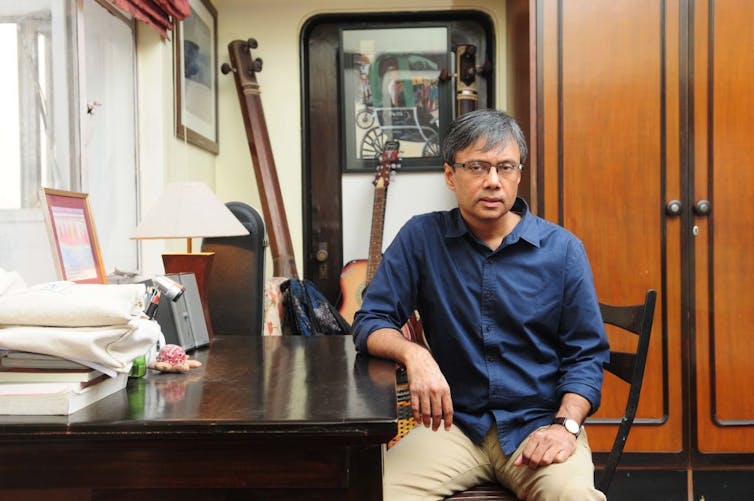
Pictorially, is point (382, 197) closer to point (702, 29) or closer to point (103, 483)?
point (702, 29)

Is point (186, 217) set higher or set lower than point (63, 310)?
higher

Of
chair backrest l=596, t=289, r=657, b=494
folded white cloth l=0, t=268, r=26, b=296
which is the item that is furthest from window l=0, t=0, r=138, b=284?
chair backrest l=596, t=289, r=657, b=494

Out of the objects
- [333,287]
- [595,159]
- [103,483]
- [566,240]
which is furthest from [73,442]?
[333,287]

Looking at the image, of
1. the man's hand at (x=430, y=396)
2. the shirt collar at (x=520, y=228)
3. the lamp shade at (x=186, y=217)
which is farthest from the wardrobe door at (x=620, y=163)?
the man's hand at (x=430, y=396)

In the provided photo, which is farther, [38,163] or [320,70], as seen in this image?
[320,70]

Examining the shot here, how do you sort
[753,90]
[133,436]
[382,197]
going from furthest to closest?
[382,197] → [753,90] → [133,436]

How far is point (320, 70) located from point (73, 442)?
9.07 feet

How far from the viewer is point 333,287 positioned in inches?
139

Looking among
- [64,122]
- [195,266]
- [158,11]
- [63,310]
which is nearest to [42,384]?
[63,310]

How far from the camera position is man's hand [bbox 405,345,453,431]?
137 cm

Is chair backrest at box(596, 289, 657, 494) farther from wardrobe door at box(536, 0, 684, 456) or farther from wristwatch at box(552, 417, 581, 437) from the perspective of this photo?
A: wardrobe door at box(536, 0, 684, 456)

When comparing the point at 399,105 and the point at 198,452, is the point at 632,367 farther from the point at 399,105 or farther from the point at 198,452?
the point at 399,105

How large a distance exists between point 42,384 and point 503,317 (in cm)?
93

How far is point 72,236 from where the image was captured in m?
1.56
